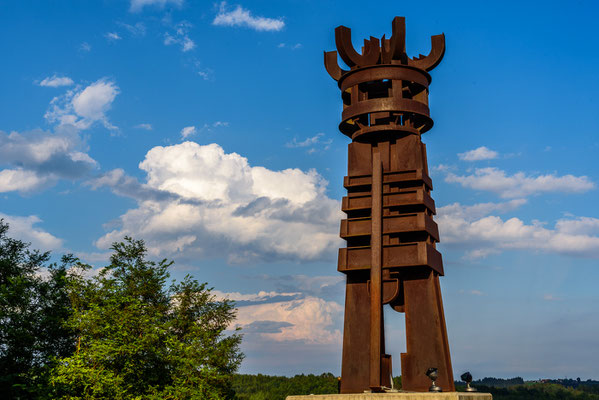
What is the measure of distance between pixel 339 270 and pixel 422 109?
750 cm

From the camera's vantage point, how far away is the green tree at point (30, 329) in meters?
28.9

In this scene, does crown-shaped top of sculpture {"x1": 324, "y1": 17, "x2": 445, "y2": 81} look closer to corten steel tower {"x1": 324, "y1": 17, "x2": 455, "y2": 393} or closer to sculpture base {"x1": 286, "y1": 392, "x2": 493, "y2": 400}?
corten steel tower {"x1": 324, "y1": 17, "x2": 455, "y2": 393}

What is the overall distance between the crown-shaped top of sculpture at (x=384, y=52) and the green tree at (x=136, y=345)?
618 inches

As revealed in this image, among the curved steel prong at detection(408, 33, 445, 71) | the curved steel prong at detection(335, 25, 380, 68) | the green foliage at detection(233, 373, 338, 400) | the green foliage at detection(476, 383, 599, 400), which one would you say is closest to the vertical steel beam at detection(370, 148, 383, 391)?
the curved steel prong at detection(335, 25, 380, 68)

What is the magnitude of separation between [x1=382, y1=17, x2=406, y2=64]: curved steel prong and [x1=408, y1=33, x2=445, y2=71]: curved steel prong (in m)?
1.06

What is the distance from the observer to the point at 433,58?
27016mm

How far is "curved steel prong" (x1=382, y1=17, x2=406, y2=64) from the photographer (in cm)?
2589

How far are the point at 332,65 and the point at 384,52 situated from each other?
253 cm

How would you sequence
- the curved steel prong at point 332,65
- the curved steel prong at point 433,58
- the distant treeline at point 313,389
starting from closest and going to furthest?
the curved steel prong at point 433,58 → the curved steel prong at point 332,65 → the distant treeline at point 313,389

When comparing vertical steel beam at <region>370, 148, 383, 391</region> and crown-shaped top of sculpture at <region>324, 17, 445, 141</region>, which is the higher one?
crown-shaped top of sculpture at <region>324, 17, 445, 141</region>

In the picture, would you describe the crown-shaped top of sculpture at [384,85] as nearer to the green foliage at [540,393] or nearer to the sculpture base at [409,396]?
the sculpture base at [409,396]

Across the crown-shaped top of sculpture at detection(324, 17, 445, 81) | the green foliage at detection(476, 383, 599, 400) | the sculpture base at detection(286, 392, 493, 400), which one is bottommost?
the sculpture base at detection(286, 392, 493, 400)

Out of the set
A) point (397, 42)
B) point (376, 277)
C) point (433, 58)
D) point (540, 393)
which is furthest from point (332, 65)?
point (540, 393)

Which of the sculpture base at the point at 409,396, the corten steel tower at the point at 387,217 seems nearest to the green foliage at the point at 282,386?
the corten steel tower at the point at 387,217
